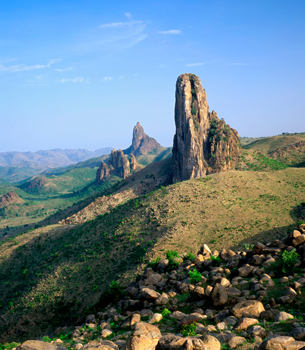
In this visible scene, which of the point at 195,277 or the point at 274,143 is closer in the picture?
the point at 195,277

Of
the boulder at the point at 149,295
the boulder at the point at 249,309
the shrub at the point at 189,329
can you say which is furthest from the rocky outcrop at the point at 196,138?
the shrub at the point at 189,329

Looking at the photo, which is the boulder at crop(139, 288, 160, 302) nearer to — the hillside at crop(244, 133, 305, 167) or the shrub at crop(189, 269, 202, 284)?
the shrub at crop(189, 269, 202, 284)

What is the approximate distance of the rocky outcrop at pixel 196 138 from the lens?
9331 centimetres

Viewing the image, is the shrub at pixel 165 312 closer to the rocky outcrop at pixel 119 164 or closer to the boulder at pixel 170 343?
the boulder at pixel 170 343

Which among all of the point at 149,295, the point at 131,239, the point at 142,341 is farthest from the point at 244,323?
the point at 131,239

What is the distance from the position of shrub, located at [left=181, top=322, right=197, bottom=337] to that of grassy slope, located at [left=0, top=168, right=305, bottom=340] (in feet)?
80.3

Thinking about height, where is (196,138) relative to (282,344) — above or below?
above

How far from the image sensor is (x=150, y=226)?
47.6 meters

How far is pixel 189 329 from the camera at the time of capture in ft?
40.6

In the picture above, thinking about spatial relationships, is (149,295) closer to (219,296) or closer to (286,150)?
(219,296)

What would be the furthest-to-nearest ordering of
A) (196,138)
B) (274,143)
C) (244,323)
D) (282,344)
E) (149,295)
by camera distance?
(274,143)
(196,138)
(149,295)
(244,323)
(282,344)

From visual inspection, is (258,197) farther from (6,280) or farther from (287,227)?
(6,280)

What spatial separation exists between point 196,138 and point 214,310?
81.9m

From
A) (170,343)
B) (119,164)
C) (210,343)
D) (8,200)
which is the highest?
(119,164)
